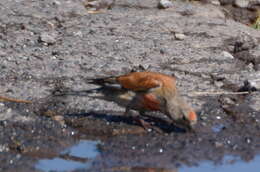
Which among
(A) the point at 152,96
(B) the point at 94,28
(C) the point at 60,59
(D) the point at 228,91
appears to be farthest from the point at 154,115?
(B) the point at 94,28

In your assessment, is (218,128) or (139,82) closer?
(139,82)

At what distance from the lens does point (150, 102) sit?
5.94m

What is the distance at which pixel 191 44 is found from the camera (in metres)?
8.11

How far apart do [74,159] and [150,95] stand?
1.01 meters

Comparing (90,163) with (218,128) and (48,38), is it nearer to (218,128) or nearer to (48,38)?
(218,128)

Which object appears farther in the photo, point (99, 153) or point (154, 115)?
point (154, 115)

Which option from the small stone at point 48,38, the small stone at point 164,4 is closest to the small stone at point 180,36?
the small stone at point 164,4

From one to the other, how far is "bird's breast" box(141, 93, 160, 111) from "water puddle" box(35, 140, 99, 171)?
23.2 inches

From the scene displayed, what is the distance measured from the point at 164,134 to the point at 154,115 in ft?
1.55

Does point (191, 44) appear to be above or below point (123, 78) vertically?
below

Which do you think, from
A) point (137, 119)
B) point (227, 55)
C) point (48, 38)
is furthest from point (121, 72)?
point (227, 55)

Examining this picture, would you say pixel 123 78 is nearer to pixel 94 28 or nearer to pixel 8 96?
pixel 8 96

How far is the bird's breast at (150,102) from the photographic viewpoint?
594 cm

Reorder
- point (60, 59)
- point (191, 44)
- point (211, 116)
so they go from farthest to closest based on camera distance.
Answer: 1. point (191, 44)
2. point (60, 59)
3. point (211, 116)
